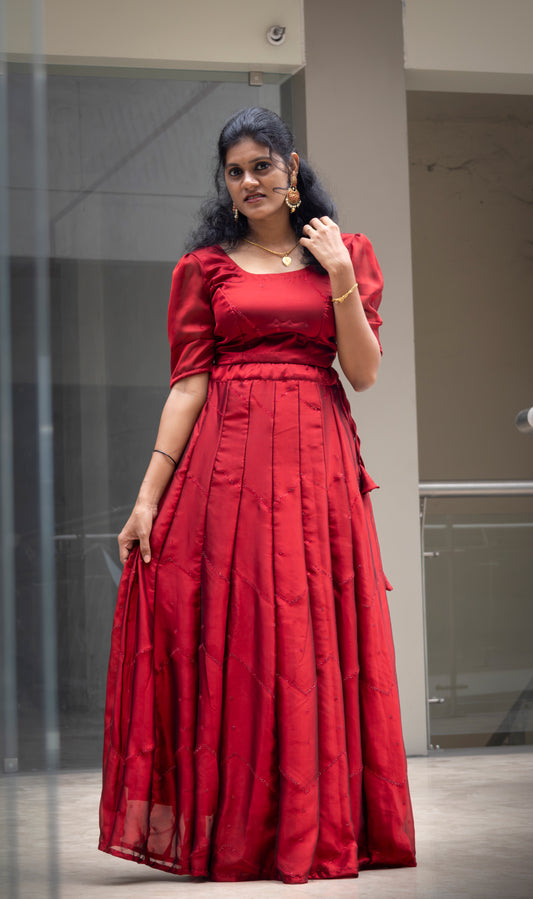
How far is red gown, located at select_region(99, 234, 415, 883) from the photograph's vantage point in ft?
6.60

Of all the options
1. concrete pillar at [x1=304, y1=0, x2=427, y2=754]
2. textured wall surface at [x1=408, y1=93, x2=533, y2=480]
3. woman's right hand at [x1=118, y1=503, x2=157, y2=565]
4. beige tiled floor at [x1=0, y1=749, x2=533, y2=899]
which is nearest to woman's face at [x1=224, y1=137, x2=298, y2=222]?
woman's right hand at [x1=118, y1=503, x2=157, y2=565]

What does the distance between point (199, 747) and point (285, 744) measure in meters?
0.16

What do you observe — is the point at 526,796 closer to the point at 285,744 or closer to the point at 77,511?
the point at 285,744

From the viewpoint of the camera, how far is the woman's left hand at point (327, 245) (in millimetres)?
2092

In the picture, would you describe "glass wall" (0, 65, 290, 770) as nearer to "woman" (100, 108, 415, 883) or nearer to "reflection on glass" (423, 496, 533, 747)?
"reflection on glass" (423, 496, 533, 747)

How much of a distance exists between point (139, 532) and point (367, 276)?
664mm

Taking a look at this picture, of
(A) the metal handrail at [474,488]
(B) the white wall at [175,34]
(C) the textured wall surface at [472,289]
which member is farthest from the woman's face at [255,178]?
(C) the textured wall surface at [472,289]

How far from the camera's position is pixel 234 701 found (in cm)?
205

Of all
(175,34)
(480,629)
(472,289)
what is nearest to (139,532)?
(175,34)

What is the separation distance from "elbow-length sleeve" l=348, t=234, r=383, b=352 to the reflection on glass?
1555mm

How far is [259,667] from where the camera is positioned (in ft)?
6.72

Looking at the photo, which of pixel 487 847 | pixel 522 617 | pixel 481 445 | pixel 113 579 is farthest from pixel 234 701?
pixel 481 445

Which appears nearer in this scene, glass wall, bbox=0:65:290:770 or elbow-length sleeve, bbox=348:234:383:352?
elbow-length sleeve, bbox=348:234:383:352

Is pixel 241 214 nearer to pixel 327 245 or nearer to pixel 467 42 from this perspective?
pixel 327 245
